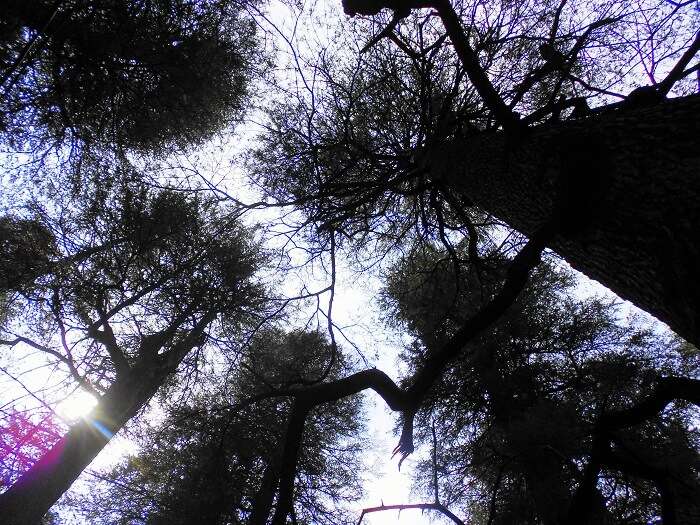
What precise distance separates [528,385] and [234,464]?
23.1 feet

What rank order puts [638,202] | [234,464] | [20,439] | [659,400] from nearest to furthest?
[659,400], [638,202], [20,439], [234,464]

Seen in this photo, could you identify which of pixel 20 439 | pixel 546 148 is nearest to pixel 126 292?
pixel 20 439

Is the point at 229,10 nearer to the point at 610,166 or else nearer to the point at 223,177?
the point at 223,177

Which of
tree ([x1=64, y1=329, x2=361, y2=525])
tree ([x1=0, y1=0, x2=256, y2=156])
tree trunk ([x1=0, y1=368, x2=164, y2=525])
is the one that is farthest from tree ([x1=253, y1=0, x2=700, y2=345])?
tree trunk ([x1=0, y1=368, x2=164, y2=525])

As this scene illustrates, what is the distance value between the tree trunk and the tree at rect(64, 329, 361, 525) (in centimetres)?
77

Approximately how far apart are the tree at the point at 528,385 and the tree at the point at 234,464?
2.36 meters

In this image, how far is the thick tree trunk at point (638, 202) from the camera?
1599 millimetres

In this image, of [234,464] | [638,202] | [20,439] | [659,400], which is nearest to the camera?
[659,400]

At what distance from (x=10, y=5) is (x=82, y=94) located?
1.36 meters

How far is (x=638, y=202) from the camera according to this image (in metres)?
1.82

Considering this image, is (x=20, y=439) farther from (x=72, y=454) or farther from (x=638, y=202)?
(x=638, y=202)

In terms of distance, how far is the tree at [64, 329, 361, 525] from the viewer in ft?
23.7

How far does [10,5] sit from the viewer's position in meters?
4.79

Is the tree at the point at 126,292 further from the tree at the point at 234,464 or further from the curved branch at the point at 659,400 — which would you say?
the curved branch at the point at 659,400
